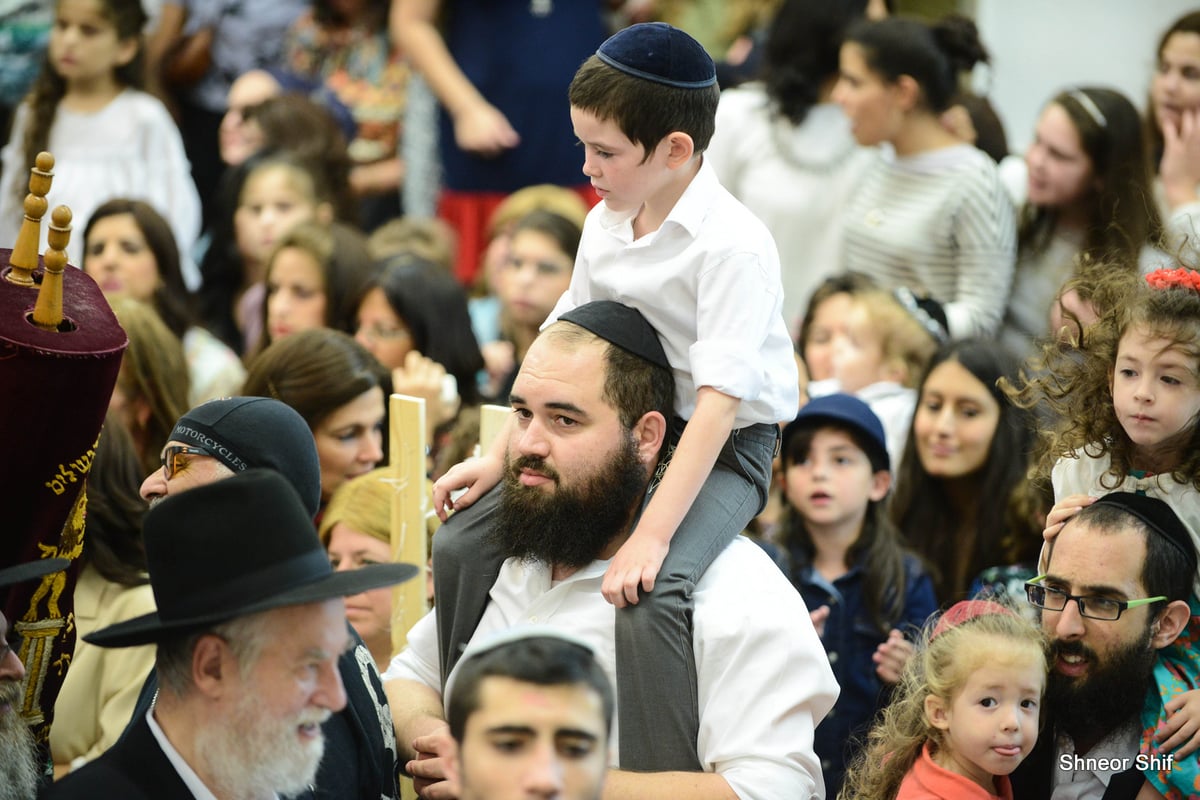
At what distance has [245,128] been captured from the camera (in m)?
8.25

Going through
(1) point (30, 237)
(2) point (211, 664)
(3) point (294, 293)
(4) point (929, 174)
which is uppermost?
(4) point (929, 174)

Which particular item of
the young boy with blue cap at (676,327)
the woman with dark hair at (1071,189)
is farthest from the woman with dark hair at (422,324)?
the young boy with blue cap at (676,327)

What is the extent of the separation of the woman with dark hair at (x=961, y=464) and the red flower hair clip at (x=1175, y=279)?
1.49 m

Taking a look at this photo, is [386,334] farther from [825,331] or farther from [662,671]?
[662,671]

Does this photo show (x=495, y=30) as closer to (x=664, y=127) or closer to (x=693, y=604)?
(x=664, y=127)

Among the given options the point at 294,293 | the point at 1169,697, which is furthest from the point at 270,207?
the point at 1169,697

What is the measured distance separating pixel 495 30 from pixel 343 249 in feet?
6.12

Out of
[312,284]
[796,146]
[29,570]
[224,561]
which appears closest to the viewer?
[224,561]

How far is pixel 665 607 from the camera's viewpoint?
3689mm

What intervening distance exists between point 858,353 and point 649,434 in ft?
7.98

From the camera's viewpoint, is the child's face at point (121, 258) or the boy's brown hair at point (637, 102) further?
the child's face at point (121, 258)

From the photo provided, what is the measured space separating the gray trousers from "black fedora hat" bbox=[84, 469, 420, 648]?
0.79 meters

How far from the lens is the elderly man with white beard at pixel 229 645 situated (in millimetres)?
3125

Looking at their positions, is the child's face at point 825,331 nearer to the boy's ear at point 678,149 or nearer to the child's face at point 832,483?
the child's face at point 832,483
